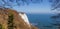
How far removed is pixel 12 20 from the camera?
379 cm

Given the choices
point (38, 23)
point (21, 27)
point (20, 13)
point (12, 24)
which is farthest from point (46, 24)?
point (12, 24)

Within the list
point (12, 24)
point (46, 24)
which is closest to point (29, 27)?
point (46, 24)

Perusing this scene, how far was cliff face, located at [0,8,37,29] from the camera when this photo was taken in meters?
3.77

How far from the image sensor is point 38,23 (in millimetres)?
5402

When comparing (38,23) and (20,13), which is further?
(20,13)

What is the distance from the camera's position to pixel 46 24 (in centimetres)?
544

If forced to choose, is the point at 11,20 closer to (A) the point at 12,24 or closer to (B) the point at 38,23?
(A) the point at 12,24

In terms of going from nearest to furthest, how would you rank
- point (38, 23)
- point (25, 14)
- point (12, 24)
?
point (12, 24), point (38, 23), point (25, 14)

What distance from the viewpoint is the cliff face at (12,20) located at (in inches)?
148

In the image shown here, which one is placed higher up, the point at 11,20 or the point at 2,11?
the point at 2,11

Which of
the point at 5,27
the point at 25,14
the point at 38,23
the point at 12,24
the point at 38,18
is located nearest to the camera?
the point at 5,27

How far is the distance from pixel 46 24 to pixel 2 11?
134cm

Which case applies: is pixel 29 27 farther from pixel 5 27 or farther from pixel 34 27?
pixel 5 27

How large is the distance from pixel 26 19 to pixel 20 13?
1.65 feet
